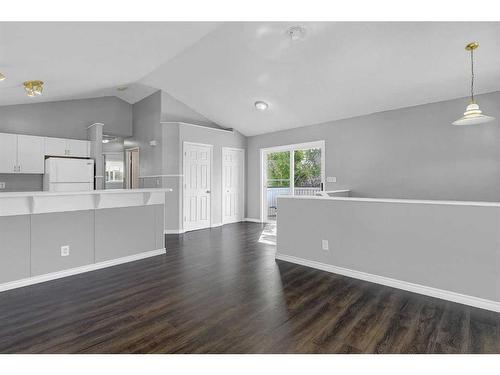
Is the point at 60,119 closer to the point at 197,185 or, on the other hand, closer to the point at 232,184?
the point at 197,185

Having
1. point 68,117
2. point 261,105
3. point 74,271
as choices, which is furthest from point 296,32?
point 68,117

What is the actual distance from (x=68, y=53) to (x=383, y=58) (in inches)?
165

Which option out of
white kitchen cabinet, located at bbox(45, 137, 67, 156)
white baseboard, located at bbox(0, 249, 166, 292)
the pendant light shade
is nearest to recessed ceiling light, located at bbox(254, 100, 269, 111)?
white baseboard, located at bbox(0, 249, 166, 292)

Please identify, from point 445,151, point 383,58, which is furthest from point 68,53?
point 445,151

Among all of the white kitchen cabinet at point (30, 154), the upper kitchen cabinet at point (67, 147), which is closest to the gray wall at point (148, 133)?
the upper kitchen cabinet at point (67, 147)

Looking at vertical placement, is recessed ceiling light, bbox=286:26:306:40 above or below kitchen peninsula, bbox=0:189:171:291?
above

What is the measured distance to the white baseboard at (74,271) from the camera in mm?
2992

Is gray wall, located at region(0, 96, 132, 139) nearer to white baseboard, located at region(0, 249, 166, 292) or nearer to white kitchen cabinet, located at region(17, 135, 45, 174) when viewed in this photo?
white kitchen cabinet, located at region(17, 135, 45, 174)

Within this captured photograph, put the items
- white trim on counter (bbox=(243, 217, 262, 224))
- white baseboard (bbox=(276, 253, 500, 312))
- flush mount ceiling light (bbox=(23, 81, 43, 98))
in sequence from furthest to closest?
white trim on counter (bbox=(243, 217, 262, 224)), flush mount ceiling light (bbox=(23, 81, 43, 98)), white baseboard (bbox=(276, 253, 500, 312))

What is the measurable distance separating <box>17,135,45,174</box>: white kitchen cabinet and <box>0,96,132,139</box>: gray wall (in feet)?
1.21

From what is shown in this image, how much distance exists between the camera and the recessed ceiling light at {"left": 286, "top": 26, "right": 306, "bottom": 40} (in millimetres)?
3667

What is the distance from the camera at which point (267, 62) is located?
4598 mm

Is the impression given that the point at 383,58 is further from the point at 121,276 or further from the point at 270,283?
the point at 121,276

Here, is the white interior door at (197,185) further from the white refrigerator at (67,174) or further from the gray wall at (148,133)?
the white refrigerator at (67,174)
